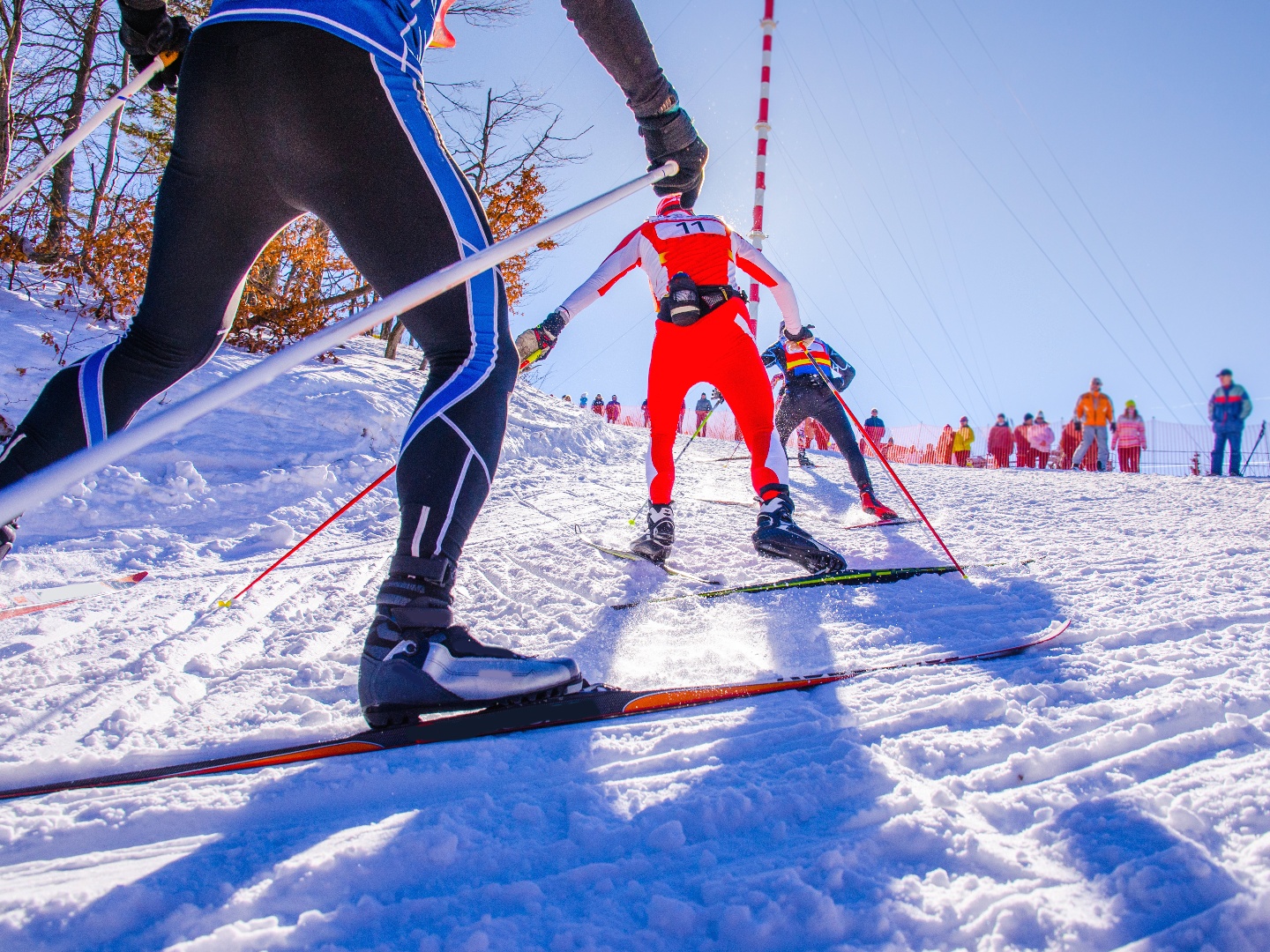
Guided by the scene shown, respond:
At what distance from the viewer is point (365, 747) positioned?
3.55 feet

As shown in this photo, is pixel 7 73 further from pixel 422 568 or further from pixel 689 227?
pixel 422 568

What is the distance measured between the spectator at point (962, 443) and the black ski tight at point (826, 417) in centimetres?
1089

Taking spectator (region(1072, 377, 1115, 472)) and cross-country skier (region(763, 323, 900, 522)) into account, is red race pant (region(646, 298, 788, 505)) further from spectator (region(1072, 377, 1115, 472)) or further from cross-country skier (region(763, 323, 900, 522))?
spectator (region(1072, 377, 1115, 472))

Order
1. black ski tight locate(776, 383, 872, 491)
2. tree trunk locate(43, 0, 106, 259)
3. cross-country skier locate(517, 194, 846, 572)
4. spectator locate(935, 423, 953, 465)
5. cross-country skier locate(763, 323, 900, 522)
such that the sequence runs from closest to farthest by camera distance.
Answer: cross-country skier locate(517, 194, 846, 572) → black ski tight locate(776, 383, 872, 491) → cross-country skier locate(763, 323, 900, 522) → tree trunk locate(43, 0, 106, 259) → spectator locate(935, 423, 953, 465)

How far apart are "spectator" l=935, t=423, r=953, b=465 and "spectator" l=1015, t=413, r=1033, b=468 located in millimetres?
2097

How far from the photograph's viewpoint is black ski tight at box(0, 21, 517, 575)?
1.17m

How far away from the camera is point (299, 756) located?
1.06 metres

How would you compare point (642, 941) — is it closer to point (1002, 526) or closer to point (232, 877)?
point (232, 877)

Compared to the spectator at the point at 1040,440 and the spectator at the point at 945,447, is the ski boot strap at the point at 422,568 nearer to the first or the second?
the spectator at the point at 1040,440

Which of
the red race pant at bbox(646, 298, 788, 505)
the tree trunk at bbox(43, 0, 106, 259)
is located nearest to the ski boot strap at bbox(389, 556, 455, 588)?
the red race pant at bbox(646, 298, 788, 505)

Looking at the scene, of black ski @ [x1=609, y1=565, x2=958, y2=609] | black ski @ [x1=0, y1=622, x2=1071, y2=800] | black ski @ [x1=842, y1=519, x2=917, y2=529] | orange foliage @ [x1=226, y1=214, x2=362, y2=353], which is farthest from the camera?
orange foliage @ [x1=226, y1=214, x2=362, y2=353]

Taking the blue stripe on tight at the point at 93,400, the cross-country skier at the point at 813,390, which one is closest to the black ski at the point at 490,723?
the blue stripe on tight at the point at 93,400

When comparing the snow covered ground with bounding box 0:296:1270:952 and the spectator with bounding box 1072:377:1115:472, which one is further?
the spectator with bounding box 1072:377:1115:472

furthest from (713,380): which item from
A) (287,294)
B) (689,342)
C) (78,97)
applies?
(78,97)
